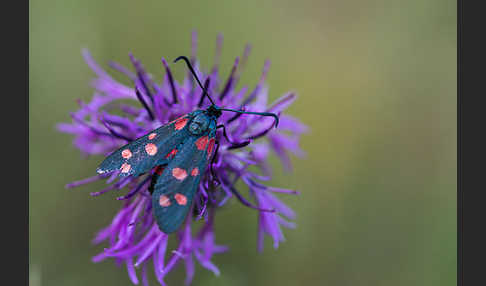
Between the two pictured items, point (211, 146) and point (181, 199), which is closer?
point (181, 199)

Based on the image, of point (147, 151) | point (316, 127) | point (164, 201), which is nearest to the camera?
point (164, 201)

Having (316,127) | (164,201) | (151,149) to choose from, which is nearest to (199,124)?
(151,149)

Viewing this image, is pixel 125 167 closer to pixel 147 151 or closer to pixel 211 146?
pixel 147 151

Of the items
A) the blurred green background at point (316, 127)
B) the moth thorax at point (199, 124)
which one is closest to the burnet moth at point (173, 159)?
the moth thorax at point (199, 124)

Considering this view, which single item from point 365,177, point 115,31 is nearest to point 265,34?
point 115,31

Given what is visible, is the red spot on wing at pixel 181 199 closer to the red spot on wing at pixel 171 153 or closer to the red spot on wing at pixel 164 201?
the red spot on wing at pixel 164 201

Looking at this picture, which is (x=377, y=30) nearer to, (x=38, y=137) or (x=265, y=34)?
(x=265, y=34)
